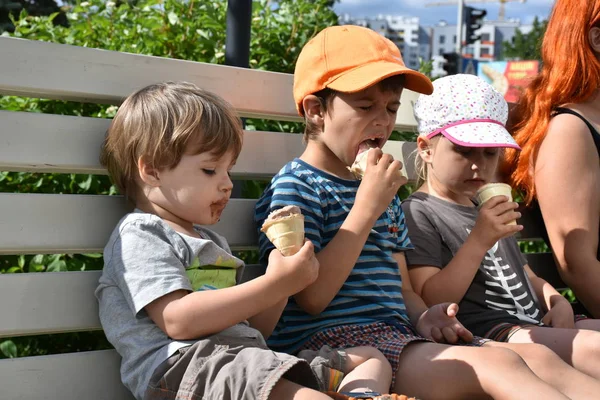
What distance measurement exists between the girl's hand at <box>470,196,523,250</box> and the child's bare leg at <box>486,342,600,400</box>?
393mm

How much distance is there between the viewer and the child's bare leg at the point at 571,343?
259 centimetres

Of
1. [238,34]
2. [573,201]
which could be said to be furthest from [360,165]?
[573,201]

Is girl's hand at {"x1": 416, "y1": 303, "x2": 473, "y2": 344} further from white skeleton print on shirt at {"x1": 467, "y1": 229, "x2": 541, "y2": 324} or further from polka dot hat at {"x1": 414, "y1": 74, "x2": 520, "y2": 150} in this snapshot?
polka dot hat at {"x1": 414, "y1": 74, "x2": 520, "y2": 150}

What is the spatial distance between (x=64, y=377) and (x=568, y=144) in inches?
78.9

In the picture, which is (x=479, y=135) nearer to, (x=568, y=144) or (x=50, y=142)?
(x=568, y=144)

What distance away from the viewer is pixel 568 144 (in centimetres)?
316

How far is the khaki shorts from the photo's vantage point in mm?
1886

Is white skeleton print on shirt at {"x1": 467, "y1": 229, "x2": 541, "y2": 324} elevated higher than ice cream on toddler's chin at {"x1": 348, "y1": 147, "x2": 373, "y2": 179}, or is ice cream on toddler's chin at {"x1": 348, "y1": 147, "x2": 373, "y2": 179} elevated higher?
ice cream on toddler's chin at {"x1": 348, "y1": 147, "x2": 373, "y2": 179}

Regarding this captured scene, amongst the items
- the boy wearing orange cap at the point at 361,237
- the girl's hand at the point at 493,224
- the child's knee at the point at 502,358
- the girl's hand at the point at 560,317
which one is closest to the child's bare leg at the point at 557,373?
the boy wearing orange cap at the point at 361,237

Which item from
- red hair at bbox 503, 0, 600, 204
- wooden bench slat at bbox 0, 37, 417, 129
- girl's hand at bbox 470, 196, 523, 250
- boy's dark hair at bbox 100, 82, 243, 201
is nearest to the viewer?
boy's dark hair at bbox 100, 82, 243, 201

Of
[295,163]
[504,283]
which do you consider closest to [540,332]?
[504,283]

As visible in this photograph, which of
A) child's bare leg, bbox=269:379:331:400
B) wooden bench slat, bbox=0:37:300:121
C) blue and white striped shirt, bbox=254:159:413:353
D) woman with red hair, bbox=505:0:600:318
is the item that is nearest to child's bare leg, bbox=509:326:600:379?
blue and white striped shirt, bbox=254:159:413:353

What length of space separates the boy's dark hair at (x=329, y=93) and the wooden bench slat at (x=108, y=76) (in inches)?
8.3

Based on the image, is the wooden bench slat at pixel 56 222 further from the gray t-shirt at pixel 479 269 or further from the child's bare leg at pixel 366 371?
the gray t-shirt at pixel 479 269
